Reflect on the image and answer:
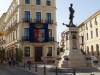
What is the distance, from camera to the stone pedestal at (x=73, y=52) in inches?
1133

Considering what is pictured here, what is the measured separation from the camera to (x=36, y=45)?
54406 millimetres

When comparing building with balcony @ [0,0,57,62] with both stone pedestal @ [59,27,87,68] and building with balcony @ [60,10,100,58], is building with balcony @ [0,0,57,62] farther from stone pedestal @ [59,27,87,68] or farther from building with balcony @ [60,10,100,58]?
stone pedestal @ [59,27,87,68]

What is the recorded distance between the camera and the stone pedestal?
28.8 meters

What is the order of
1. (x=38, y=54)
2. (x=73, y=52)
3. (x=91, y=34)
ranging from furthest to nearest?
(x=91, y=34) → (x=38, y=54) → (x=73, y=52)

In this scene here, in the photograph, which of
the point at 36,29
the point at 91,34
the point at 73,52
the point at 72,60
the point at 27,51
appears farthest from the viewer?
the point at 91,34

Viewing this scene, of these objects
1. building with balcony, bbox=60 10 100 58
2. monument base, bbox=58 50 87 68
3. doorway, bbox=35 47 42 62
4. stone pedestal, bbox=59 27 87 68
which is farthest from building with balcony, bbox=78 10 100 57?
monument base, bbox=58 50 87 68

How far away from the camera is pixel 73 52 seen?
96.6 feet

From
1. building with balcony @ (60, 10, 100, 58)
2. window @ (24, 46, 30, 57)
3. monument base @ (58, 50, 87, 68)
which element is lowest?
monument base @ (58, 50, 87, 68)

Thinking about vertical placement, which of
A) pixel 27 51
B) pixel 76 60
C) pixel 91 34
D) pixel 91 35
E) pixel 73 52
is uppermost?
pixel 91 34

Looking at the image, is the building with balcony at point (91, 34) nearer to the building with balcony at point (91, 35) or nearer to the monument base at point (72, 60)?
the building with balcony at point (91, 35)

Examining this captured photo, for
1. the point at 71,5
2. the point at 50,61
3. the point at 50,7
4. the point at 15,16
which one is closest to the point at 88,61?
the point at 71,5

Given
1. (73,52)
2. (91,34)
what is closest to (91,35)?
(91,34)

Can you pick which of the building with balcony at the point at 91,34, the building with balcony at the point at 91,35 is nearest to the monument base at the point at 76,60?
the building with balcony at the point at 91,35

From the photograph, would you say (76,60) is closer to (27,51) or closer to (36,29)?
(27,51)
